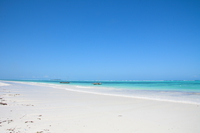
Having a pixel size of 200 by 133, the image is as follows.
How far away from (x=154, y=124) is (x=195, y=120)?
2.45 m

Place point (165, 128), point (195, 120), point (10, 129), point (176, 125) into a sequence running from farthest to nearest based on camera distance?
point (195, 120)
point (176, 125)
point (165, 128)
point (10, 129)

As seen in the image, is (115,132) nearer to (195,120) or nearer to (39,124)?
(39,124)

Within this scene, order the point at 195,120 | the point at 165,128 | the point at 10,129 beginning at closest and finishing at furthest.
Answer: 1. the point at 10,129
2. the point at 165,128
3. the point at 195,120

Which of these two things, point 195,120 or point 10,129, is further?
point 195,120

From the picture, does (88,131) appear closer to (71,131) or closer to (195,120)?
(71,131)

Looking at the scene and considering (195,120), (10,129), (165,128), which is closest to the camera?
(10,129)

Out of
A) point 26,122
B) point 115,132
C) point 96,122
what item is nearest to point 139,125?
point 115,132

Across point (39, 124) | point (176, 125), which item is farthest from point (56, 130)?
point (176, 125)

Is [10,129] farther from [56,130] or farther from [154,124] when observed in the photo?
[154,124]

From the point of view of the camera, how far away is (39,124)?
5.54 m

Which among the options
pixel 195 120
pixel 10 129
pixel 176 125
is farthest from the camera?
pixel 195 120

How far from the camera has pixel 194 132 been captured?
5148 millimetres

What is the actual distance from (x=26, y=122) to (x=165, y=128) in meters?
5.97

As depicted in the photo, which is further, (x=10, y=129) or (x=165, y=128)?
(x=165, y=128)
